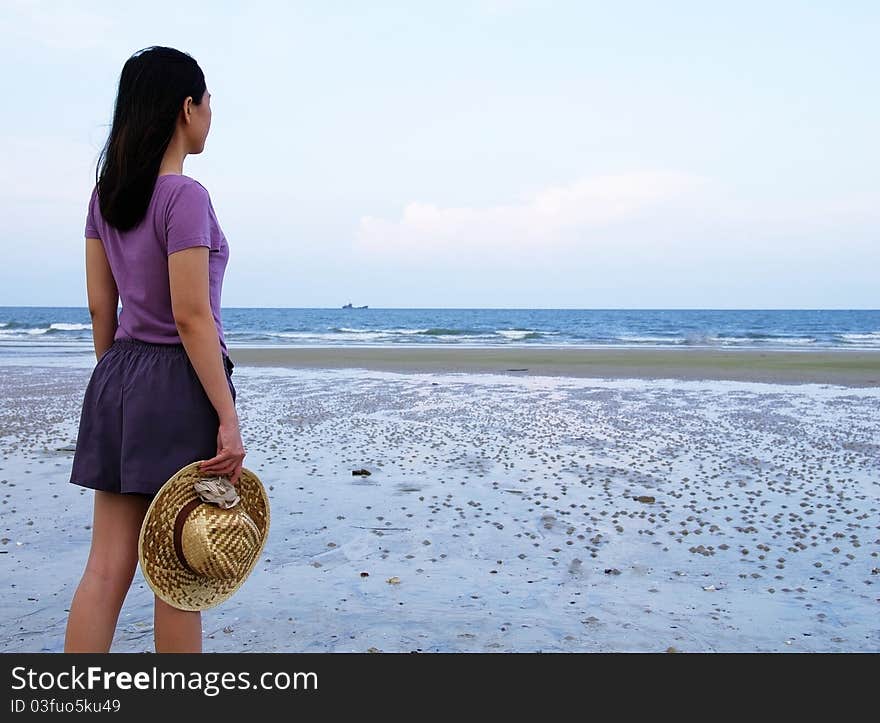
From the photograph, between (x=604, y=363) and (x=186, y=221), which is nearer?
(x=186, y=221)

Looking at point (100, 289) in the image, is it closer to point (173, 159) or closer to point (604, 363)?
point (173, 159)

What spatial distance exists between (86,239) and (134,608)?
2072mm

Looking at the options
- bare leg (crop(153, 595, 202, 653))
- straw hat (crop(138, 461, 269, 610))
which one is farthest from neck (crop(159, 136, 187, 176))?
bare leg (crop(153, 595, 202, 653))

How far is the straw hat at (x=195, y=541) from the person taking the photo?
2404 mm

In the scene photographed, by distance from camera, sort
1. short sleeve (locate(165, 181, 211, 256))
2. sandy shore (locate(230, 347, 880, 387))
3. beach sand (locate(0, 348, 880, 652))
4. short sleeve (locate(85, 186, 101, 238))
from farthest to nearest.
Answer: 1. sandy shore (locate(230, 347, 880, 387))
2. beach sand (locate(0, 348, 880, 652))
3. short sleeve (locate(85, 186, 101, 238))
4. short sleeve (locate(165, 181, 211, 256))

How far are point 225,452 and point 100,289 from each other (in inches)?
27.4

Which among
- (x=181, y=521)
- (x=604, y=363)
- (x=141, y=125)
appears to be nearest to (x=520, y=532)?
(x=181, y=521)

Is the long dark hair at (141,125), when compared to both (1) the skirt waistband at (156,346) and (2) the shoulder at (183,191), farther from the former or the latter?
(1) the skirt waistband at (156,346)

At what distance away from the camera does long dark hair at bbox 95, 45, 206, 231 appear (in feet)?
7.93

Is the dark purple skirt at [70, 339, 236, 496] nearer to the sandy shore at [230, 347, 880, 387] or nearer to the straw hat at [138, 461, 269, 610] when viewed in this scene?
the straw hat at [138, 461, 269, 610]

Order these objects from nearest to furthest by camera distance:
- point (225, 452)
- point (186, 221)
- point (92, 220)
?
point (186, 221)
point (225, 452)
point (92, 220)

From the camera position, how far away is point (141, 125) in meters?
2.48

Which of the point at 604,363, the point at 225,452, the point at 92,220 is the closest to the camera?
the point at 225,452
